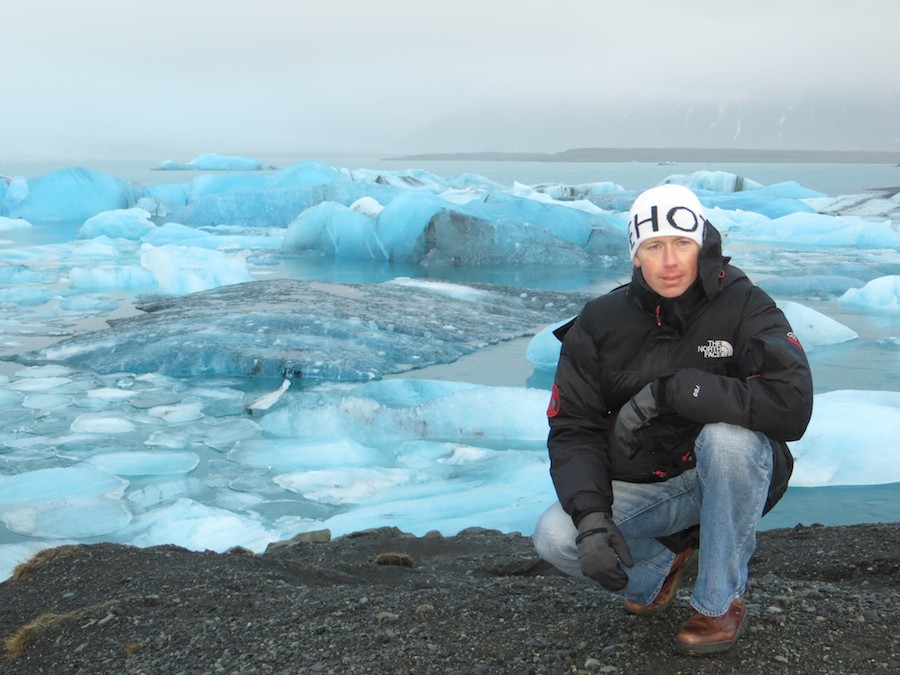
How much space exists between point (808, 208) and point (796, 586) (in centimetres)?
2223

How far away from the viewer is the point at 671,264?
208cm

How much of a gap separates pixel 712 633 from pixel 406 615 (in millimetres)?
907

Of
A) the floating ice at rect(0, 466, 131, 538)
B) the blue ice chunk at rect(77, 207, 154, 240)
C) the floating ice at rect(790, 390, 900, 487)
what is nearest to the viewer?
the floating ice at rect(0, 466, 131, 538)

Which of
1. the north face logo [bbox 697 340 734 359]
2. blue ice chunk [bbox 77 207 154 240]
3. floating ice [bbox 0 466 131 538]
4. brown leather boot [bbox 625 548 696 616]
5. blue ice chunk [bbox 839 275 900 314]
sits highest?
the north face logo [bbox 697 340 734 359]

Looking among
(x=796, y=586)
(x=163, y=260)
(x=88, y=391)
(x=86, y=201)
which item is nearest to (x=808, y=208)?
(x=163, y=260)

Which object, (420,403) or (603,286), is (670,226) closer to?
(420,403)

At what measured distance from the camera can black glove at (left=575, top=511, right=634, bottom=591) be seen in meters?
2.00

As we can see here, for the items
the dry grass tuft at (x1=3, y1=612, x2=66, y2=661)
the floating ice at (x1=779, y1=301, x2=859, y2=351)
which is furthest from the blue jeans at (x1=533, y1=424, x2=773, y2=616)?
the floating ice at (x1=779, y1=301, x2=859, y2=351)

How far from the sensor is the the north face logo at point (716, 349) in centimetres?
207

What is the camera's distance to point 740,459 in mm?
1934

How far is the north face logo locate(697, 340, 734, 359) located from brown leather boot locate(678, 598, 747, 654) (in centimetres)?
54

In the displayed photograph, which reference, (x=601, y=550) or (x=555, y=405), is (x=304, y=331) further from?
(x=601, y=550)

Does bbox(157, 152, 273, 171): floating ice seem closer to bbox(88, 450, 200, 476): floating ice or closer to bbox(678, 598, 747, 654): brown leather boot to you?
bbox(88, 450, 200, 476): floating ice

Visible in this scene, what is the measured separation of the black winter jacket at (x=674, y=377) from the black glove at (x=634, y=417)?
0.02 meters
